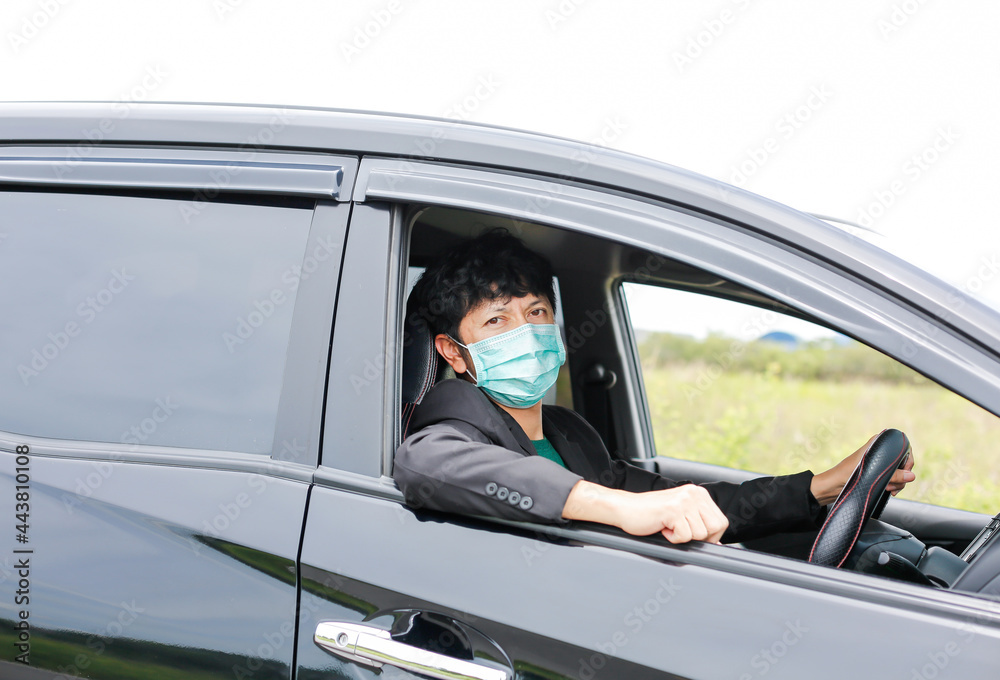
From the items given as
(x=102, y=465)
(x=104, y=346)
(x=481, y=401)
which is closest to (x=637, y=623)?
(x=481, y=401)

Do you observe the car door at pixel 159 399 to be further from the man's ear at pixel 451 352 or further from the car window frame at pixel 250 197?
the man's ear at pixel 451 352

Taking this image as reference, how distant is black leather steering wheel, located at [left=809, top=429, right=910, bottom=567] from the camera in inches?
60.0

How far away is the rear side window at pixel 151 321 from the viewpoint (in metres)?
1.44

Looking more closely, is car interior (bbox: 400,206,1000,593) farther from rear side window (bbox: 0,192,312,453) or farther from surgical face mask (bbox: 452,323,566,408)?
rear side window (bbox: 0,192,312,453)

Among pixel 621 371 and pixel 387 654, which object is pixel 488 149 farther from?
pixel 621 371

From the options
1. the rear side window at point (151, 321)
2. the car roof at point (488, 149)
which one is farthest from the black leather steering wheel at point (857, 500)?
the rear side window at point (151, 321)

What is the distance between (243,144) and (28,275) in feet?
1.74

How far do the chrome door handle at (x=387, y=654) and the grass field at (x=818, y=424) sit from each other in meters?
3.34

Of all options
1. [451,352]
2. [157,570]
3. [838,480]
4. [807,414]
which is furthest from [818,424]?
[157,570]

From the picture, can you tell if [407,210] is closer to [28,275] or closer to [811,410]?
[28,275]

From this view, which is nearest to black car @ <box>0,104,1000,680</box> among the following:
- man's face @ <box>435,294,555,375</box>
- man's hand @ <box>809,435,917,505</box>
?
man's hand @ <box>809,435,917,505</box>

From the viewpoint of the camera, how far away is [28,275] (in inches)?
61.0

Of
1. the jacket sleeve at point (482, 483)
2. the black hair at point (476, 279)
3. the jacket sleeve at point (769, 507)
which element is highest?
the black hair at point (476, 279)

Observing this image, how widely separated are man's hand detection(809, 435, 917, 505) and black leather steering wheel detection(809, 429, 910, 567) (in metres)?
0.27
